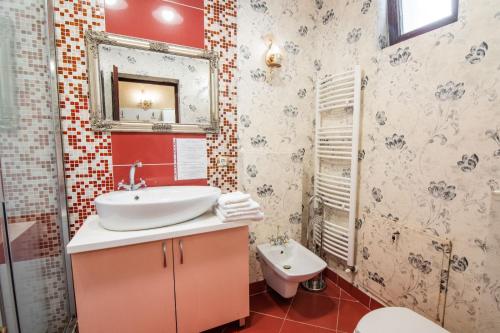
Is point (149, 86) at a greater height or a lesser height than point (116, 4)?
lesser

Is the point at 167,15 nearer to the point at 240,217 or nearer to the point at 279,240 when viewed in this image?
the point at 240,217

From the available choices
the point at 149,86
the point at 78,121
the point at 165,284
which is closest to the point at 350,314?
the point at 165,284

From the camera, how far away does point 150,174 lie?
62.7 inches

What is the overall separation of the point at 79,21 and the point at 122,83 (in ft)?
1.28

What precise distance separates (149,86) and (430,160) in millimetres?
1754

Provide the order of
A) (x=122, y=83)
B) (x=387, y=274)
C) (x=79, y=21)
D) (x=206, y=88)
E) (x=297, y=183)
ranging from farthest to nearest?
1. (x=297, y=183)
2. (x=206, y=88)
3. (x=387, y=274)
4. (x=122, y=83)
5. (x=79, y=21)

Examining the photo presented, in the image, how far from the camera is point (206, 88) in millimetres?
1704

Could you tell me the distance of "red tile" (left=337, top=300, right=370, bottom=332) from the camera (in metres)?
1.58

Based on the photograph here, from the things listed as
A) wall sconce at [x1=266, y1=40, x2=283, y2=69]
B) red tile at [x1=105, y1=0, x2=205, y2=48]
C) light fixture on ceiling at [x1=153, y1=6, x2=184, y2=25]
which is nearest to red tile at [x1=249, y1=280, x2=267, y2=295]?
wall sconce at [x1=266, y1=40, x2=283, y2=69]

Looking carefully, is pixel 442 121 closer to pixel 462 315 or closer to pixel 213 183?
pixel 462 315

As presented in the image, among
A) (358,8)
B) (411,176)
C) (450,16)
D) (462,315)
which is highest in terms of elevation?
(358,8)

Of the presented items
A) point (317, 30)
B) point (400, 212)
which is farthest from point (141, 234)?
point (317, 30)

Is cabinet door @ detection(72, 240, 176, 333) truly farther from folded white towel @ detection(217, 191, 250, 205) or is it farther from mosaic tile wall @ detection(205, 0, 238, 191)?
mosaic tile wall @ detection(205, 0, 238, 191)

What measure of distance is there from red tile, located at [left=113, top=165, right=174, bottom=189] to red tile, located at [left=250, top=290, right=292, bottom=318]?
113 cm
